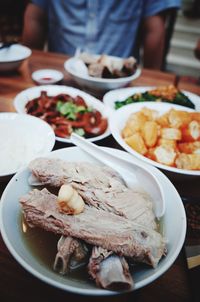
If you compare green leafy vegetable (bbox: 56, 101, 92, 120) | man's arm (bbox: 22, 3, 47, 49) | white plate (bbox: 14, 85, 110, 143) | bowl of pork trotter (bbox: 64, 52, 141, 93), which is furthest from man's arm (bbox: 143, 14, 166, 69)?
green leafy vegetable (bbox: 56, 101, 92, 120)

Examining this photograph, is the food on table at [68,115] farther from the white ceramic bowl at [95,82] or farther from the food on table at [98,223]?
the food on table at [98,223]

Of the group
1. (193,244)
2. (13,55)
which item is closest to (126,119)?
(193,244)

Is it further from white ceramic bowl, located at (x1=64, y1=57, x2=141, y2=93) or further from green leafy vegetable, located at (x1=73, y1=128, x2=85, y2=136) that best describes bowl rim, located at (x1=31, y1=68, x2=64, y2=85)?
green leafy vegetable, located at (x1=73, y1=128, x2=85, y2=136)

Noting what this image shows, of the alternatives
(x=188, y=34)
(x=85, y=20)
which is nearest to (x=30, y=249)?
(x=85, y=20)

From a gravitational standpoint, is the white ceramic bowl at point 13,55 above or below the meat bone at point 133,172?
above

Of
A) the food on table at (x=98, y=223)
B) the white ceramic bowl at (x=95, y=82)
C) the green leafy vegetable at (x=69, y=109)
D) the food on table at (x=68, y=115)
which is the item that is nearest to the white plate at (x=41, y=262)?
the food on table at (x=98, y=223)

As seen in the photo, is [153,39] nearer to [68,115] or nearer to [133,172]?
[68,115]

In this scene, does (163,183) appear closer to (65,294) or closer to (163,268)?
(163,268)
